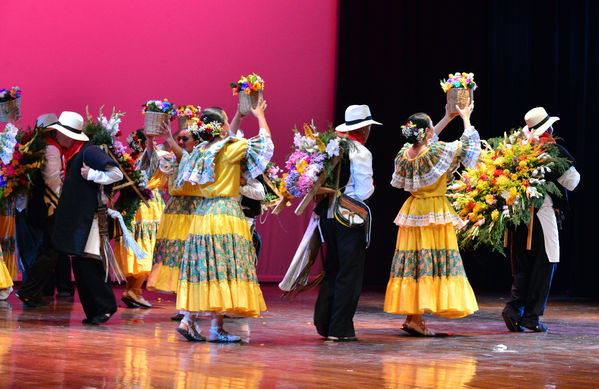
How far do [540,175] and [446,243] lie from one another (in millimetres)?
1019

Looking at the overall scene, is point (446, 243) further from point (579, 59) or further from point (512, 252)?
point (579, 59)

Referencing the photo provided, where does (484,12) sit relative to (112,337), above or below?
above

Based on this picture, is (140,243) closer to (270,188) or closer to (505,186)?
(270,188)

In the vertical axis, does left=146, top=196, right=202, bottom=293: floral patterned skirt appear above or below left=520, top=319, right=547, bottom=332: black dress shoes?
above

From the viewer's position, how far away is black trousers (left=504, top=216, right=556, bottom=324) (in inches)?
252

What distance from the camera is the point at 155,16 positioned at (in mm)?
10414

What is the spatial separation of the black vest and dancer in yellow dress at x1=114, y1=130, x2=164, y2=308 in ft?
4.18

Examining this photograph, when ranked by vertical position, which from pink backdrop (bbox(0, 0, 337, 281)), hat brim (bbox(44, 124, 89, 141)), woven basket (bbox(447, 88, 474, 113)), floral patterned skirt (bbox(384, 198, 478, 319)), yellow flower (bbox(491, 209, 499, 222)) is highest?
pink backdrop (bbox(0, 0, 337, 281))

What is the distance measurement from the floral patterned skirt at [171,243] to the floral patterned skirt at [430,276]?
165 centimetres

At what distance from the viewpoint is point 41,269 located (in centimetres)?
739

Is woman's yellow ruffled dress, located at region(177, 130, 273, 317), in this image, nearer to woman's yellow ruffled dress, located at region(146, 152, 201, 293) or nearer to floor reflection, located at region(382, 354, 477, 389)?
floor reflection, located at region(382, 354, 477, 389)

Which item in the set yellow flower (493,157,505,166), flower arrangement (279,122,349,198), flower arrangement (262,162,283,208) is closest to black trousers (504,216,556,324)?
yellow flower (493,157,505,166)

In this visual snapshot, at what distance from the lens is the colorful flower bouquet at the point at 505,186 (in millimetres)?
6465

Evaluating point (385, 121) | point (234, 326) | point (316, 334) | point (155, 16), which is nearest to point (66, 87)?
point (155, 16)
